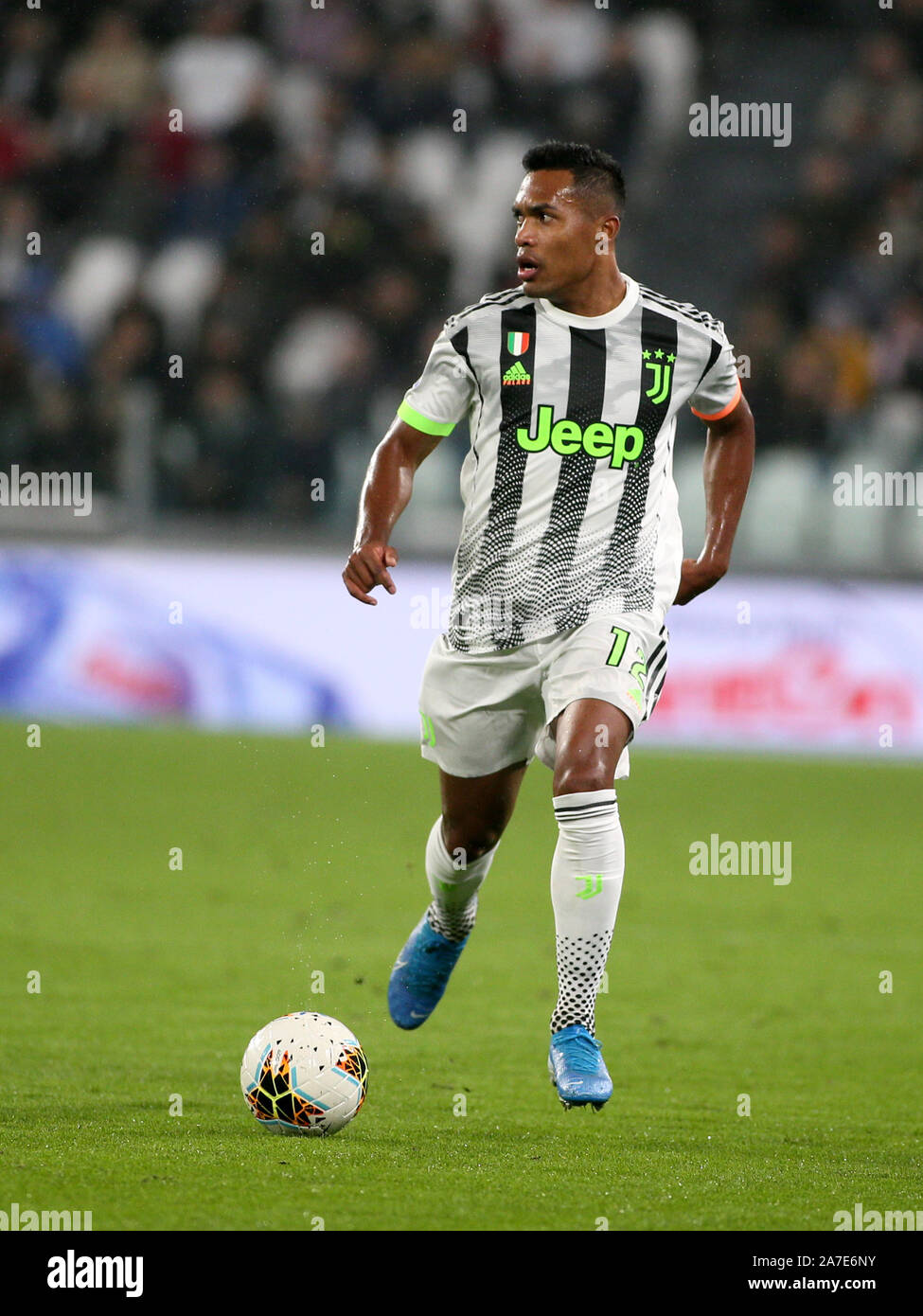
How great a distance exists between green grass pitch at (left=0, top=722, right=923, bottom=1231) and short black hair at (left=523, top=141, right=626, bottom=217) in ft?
7.92

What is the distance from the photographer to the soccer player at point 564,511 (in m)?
4.89

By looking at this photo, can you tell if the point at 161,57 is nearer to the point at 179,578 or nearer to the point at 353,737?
the point at 179,578

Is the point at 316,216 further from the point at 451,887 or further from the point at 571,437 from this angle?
the point at 571,437

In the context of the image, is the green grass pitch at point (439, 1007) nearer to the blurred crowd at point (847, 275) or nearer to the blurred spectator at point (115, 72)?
the blurred crowd at point (847, 275)

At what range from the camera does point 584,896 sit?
4.86 meters

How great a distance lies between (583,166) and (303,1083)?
8.04 ft

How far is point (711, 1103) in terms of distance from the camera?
527cm

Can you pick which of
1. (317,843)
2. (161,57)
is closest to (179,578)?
(317,843)

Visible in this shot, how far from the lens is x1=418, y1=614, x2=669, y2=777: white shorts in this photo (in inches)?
197
